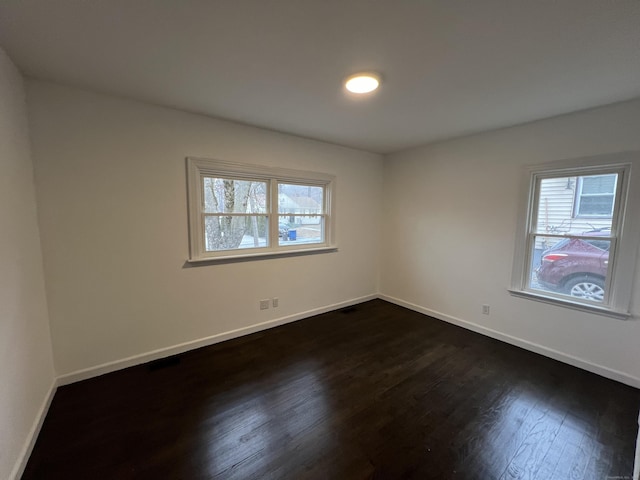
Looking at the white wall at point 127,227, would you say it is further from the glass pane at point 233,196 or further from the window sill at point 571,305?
the window sill at point 571,305

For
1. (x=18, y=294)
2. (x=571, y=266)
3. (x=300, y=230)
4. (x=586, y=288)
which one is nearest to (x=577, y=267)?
(x=571, y=266)

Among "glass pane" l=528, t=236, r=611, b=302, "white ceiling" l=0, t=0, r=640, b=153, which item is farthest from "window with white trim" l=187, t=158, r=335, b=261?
"glass pane" l=528, t=236, r=611, b=302

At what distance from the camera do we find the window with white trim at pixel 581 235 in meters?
2.32

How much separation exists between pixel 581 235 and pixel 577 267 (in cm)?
33

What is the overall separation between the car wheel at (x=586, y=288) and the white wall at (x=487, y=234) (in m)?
0.18

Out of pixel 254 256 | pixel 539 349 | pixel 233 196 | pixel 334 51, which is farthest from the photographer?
pixel 254 256

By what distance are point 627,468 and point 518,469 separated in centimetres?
64

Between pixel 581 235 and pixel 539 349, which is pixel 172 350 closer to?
pixel 539 349

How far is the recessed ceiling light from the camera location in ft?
6.15

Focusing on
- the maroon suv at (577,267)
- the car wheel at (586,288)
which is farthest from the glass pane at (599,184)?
the car wheel at (586,288)

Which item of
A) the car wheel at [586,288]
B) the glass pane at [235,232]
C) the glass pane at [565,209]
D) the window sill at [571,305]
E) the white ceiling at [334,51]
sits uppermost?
the white ceiling at [334,51]

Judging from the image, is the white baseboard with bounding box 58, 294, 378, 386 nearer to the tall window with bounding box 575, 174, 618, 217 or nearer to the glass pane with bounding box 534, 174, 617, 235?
the glass pane with bounding box 534, 174, 617, 235

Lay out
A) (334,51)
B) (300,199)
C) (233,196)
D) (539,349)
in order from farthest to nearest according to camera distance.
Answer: (300,199) < (233,196) < (539,349) < (334,51)

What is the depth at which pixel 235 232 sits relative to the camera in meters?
3.08
